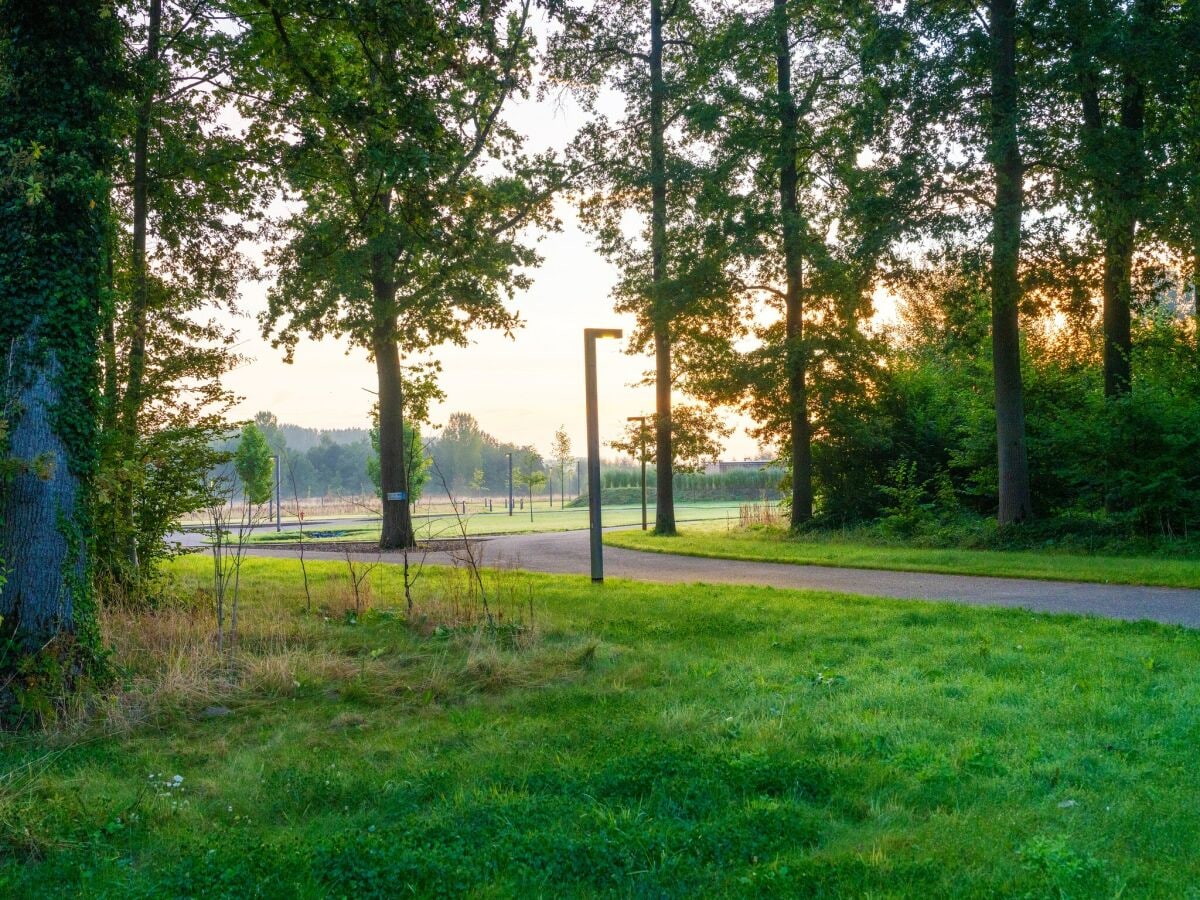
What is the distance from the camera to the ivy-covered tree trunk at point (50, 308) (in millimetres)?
6293

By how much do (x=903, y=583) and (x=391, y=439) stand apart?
12827 mm

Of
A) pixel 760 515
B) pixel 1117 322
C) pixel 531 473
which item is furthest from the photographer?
pixel 531 473

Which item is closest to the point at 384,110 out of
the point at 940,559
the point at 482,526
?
the point at 940,559

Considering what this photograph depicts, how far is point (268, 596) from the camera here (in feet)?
36.6

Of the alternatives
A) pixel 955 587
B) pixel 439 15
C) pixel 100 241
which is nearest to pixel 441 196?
pixel 439 15

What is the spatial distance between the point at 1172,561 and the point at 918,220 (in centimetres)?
718

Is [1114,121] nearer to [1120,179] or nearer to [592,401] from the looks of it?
[1120,179]

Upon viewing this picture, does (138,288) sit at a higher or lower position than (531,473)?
higher

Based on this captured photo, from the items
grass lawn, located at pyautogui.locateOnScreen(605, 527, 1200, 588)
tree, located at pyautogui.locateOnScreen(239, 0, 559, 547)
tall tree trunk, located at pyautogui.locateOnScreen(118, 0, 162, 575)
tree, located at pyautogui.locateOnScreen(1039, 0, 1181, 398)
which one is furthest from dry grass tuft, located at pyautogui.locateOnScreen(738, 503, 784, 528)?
tall tree trunk, located at pyautogui.locateOnScreen(118, 0, 162, 575)

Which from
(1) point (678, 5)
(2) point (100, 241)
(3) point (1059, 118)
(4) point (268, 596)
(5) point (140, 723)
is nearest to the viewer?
(5) point (140, 723)

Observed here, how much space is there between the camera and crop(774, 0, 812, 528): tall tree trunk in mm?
20953

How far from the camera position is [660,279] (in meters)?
21.9

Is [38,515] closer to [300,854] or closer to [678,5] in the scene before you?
[300,854]

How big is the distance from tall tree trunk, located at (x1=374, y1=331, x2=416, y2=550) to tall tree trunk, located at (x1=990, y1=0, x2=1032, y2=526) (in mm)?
12685
